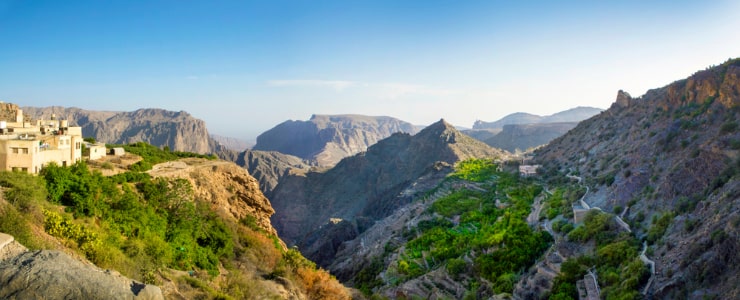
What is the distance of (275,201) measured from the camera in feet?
340

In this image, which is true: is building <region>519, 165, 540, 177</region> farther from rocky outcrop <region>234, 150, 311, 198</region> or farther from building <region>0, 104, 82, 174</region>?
rocky outcrop <region>234, 150, 311, 198</region>

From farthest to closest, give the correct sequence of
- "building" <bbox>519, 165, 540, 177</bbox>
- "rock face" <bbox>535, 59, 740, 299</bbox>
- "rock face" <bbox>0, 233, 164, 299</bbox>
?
"building" <bbox>519, 165, 540, 177</bbox> → "rock face" <bbox>535, 59, 740, 299</bbox> → "rock face" <bbox>0, 233, 164, 299</bbox>

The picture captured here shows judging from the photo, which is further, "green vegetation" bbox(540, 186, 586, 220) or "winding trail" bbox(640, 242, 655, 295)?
"green vegetation" bbox(540, 186, 586, 220)

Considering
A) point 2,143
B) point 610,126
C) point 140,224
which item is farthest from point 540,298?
point 610,126

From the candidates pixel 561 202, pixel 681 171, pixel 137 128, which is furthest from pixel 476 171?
pixel 137 128

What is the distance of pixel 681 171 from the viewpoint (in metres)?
26.6

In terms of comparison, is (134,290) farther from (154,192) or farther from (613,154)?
(613,154)

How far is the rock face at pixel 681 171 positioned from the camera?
659 inches

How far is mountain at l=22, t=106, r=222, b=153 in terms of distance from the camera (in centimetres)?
15700

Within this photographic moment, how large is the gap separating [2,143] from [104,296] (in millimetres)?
15392

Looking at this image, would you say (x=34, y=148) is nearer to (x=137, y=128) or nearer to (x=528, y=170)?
(x=528, y=170)

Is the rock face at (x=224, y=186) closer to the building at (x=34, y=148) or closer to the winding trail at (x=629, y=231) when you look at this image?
the building at (x=34, y=148)

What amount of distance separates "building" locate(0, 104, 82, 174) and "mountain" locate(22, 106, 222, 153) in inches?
5467

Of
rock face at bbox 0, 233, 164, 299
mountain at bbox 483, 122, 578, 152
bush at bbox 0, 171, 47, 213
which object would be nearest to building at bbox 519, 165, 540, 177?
bush at bbox 0, 171, 47, 213
